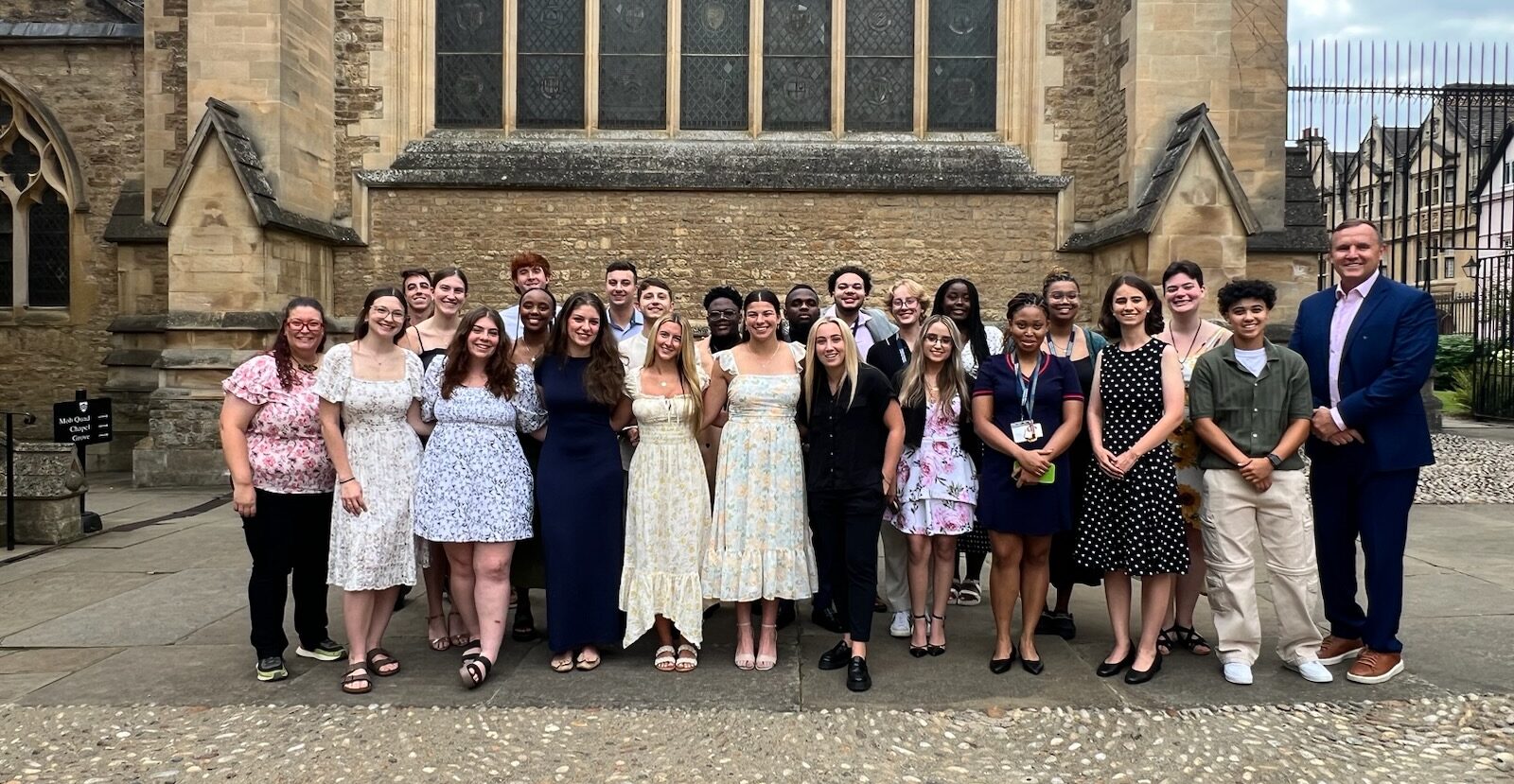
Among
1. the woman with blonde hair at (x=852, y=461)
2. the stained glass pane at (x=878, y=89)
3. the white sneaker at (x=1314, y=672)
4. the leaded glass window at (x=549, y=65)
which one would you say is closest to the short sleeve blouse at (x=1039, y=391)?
the woman with blonde hair at (x=852, y=461)

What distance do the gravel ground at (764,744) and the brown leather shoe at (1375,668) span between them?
0.24m

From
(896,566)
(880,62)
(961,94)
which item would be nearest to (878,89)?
(880,62)

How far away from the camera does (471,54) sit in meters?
11.1

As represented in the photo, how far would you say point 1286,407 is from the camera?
399 centimetres

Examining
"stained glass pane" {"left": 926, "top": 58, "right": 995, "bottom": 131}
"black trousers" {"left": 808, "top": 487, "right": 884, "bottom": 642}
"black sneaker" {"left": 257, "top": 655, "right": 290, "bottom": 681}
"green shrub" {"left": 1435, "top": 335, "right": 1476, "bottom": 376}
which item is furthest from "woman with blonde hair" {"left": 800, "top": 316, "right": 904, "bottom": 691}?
"green shrub" {"left": 1435, "top": 335, "right": 1476, "bottom": 376}

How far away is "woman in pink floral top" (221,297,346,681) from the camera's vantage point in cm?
393

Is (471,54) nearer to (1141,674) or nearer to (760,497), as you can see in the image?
(760,497)

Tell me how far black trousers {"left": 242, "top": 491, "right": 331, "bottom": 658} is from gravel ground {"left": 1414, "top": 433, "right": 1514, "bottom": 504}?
8.00 metres

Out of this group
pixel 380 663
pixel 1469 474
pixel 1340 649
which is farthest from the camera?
pixel 1469 474

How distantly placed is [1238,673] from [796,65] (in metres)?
8.80

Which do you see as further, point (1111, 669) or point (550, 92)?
point (550, 92)

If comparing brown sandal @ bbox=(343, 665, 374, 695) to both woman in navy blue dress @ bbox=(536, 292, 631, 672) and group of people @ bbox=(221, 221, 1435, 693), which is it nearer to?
group of people @ bbox=(221, 221, 1435, 693)

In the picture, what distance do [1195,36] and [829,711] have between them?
8.77 meters

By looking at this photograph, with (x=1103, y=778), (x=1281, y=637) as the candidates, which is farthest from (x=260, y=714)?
(x=1281, y=637)
